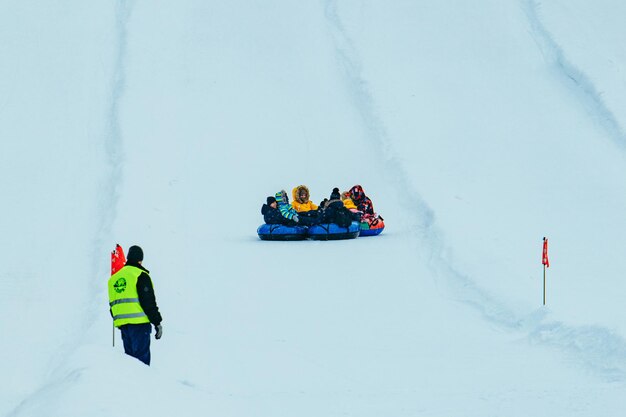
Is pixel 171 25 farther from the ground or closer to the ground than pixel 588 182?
farther from the ground

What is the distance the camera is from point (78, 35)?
28.0 m

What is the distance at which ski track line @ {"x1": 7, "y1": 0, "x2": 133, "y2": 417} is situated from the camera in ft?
24.4

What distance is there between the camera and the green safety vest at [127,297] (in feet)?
26.6

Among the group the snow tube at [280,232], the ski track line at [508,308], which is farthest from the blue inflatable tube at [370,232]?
the snow tube at [280,232]

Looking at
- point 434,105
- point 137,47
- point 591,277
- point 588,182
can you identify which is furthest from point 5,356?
point 137,47

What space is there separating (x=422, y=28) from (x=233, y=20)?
18.0ft

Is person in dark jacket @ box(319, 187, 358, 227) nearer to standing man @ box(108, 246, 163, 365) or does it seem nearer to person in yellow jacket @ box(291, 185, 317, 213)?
person in yellow jacket @ box(291, 185, 317, 213)

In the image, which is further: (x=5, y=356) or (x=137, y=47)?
(x=137, y=47)

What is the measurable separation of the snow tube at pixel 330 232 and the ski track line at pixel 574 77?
7.65m

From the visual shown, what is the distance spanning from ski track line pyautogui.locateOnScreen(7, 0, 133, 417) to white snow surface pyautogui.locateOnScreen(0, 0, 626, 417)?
0.20 ft

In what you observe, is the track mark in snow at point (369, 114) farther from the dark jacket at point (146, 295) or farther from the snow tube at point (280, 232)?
the dark jacket at point (146, 295)

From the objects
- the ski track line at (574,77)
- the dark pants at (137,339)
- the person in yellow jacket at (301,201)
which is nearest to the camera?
the dark pants at (137,339)

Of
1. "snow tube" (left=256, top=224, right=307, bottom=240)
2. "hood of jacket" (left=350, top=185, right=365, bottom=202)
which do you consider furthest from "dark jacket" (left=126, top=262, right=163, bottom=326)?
"hood of jacket" (left=350, top=185, right=365, bottom=202)

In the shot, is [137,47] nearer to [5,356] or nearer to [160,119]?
[160,119]
